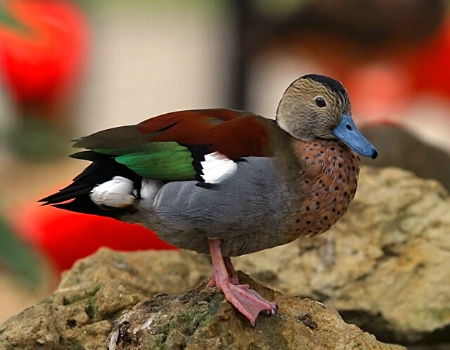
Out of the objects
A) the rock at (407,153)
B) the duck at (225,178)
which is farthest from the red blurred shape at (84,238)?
the duck at (225,178)

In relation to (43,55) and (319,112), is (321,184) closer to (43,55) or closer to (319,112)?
(319,112)

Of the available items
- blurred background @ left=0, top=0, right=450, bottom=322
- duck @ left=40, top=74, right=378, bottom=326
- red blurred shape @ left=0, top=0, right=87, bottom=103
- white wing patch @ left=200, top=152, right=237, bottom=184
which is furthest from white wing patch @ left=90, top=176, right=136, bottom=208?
red blurred shape @ left=0, top=0, right=87, bottom=103

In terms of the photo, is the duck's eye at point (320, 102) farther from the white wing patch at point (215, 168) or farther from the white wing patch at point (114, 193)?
the white wing patch at point (114, 193)

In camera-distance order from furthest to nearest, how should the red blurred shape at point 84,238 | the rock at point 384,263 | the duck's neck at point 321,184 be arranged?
the red blurred shape at point 84,238, the rock at point 384,263, the duck's neck at point 321,184

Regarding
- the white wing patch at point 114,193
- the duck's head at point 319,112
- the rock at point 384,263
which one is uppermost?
the duck's head at point 319,112

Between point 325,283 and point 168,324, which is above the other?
point 168,324

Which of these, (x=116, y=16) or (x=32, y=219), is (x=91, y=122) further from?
(x=32, y=219)

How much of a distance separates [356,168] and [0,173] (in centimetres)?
271

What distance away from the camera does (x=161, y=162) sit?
1.57 metres

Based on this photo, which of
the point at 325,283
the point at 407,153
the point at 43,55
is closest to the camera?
the point at 325,283

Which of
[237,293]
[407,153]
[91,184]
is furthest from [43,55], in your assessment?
[237,293]

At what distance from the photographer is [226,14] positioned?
3.65 meters

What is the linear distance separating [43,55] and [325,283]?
1.72 meters

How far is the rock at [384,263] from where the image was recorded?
1.99 metres
